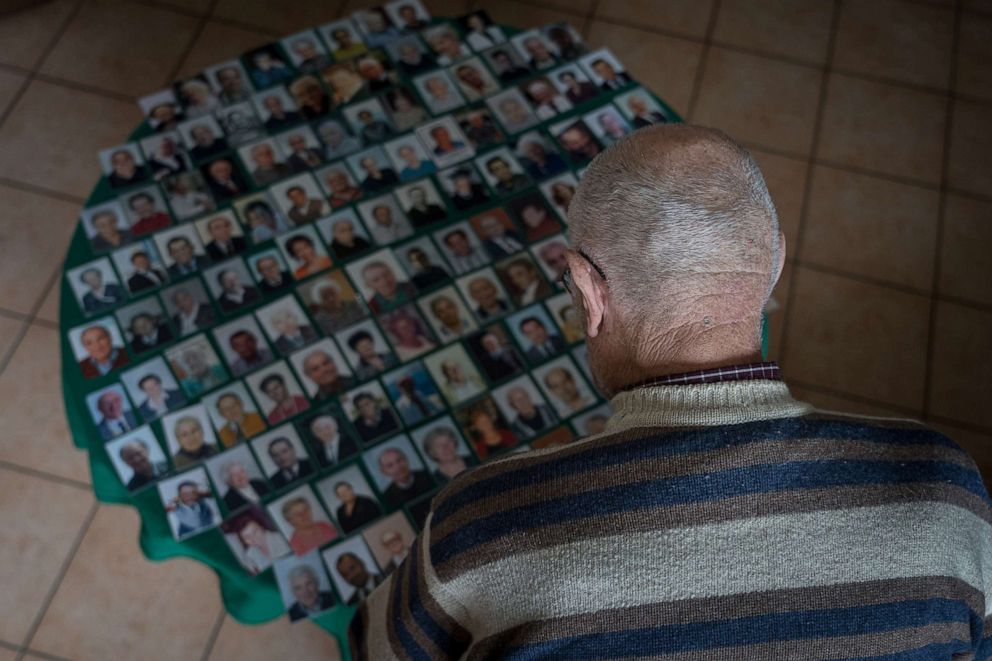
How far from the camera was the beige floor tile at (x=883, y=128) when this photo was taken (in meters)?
2.00

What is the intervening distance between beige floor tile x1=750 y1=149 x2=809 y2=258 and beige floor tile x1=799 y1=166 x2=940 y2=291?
0.03 metres

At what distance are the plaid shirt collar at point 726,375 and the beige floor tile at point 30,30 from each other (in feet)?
6.11

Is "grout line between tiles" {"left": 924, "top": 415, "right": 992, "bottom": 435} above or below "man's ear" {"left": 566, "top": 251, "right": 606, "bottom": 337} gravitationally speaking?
below

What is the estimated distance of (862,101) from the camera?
2.07m

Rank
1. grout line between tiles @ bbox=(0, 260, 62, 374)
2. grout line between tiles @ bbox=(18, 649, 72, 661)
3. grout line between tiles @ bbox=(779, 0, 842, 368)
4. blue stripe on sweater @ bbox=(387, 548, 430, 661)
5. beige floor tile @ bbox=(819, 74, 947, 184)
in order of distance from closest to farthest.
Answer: blue stripe on sweater @ bbox=(387, 548, 430, 661), grout line between tiles @ bbox=(18, 649, 72, 661), grout line between tiles @ bbox=(0, 260, 62, 374), grout line between tiles @ bbox=(779, 0, 842, 368), beige floor tile @ bbox=(819, 74, 947, 184)

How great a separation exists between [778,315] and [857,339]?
0.18 metres

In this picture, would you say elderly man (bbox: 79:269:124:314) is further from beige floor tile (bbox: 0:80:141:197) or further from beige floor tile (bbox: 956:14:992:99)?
beige floor tile (bbox: 956:14:992:99)

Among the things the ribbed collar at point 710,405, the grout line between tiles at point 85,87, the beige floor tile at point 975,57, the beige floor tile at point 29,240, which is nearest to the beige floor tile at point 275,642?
the beige floor tile at point 29,240

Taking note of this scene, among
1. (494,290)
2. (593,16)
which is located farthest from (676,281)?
(593,16)

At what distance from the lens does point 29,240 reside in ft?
5.82

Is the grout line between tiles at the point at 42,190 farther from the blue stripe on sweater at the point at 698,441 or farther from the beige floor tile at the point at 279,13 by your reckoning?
the blue stripe on sweater at the point at 698,441

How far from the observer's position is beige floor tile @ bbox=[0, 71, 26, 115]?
1923 millimetres

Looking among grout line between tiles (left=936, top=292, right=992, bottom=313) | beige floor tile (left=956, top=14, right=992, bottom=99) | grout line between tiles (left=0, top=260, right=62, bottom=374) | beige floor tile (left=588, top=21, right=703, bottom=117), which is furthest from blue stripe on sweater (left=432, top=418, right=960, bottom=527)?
beige floor tile (left=956, top=14, right=992, bottom=99)

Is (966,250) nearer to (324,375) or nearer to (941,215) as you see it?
(941,215)
